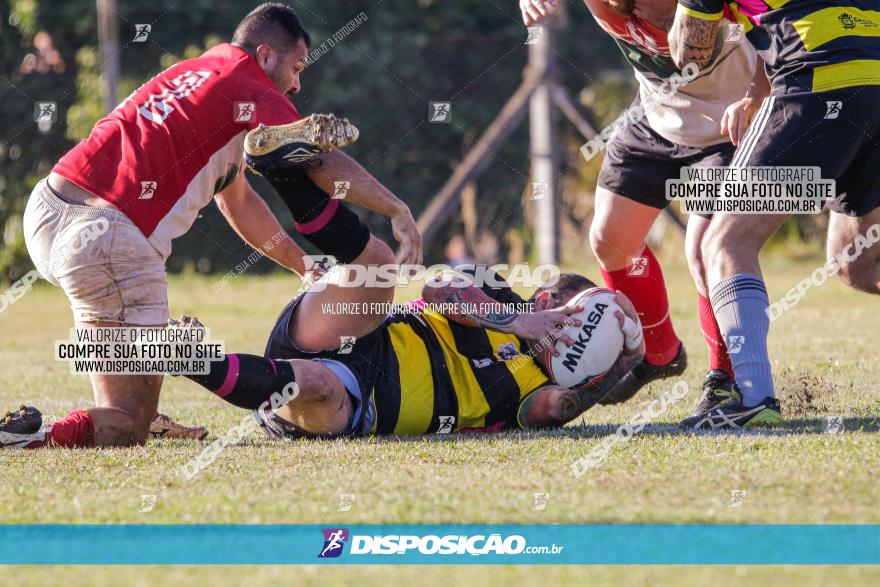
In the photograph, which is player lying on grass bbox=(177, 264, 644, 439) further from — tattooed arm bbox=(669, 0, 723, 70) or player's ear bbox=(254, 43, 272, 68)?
tattooed arm bbox=(669, 0, 723, 70)

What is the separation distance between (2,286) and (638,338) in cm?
1139

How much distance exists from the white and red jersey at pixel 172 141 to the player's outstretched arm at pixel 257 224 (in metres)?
0.53

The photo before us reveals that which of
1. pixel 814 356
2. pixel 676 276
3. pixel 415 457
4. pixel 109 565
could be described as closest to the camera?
pixel 109 565

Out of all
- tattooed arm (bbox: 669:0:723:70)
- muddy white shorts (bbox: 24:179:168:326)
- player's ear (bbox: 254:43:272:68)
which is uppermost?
player's ear (bbox: 254:43:272:68)

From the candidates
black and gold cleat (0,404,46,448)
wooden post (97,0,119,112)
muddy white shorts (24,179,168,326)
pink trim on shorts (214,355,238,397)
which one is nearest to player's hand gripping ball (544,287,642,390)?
pink trim on shorts (214,355,238,397)

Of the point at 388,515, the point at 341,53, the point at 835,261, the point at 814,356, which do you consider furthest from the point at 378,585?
the point at 341,53

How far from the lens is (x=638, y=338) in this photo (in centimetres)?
523

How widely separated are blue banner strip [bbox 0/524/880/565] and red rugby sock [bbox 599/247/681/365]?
8.74 ft

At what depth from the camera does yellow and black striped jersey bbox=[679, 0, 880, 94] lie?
4.65 meters

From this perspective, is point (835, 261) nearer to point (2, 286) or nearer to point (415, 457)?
point (415, 457)

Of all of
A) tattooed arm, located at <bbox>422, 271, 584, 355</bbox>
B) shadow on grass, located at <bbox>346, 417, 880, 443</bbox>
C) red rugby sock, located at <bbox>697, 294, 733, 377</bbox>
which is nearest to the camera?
shadow on grass, located at <bbox>346, 417, 880, 443</bbox>

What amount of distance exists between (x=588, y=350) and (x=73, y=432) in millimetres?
2171

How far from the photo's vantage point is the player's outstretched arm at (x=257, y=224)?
583cm

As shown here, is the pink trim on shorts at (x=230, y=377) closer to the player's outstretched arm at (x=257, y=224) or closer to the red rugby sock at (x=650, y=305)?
the player's outstretched arm at (x=257, y=224)
